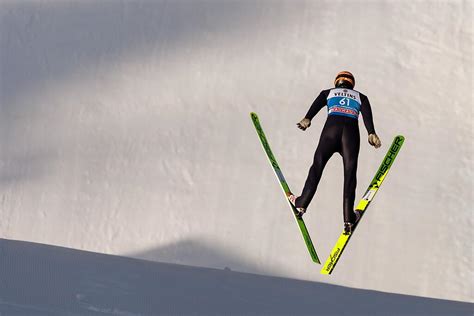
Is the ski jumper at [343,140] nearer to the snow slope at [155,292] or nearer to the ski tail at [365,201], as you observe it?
the ski tail at [365,201]

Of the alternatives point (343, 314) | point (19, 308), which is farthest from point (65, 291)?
point (343, 314)

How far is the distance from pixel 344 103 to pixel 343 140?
25 centimetres

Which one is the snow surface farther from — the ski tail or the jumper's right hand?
the jumper's right hand

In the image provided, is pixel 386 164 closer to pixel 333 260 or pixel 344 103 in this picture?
pixel 344 103

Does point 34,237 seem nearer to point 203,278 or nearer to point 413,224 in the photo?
point 203,278

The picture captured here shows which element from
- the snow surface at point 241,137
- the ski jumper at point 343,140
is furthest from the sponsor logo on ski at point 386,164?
the snow surface at point 241,137

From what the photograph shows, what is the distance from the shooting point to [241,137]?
903 cm

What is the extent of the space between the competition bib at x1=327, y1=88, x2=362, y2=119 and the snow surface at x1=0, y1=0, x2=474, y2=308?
2.64 meters

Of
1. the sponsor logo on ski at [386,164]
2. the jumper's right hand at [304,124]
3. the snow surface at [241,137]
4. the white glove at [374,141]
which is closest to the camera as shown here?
the white glove at [374,141]

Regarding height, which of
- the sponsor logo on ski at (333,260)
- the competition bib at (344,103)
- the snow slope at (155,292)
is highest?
the competition bib at (344,103)

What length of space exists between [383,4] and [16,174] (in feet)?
12.7

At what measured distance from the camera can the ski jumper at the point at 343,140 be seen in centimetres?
611

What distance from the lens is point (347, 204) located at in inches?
240

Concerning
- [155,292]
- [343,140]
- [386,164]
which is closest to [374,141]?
[343,140]
